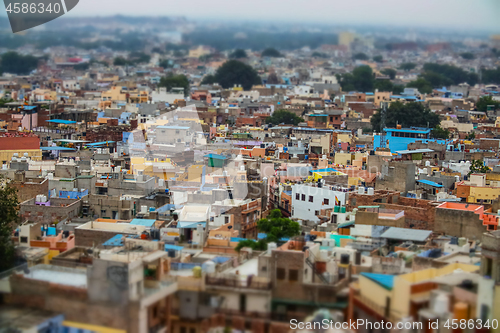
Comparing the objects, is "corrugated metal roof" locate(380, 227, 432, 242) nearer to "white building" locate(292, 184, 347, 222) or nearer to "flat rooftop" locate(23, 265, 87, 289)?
"white building" locate(292, 184, 347, 222)

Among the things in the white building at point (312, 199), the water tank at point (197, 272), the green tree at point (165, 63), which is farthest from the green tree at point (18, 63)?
the water tank at point (197, 272)

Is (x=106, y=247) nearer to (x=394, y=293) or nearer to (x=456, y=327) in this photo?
(x=394, y=293)

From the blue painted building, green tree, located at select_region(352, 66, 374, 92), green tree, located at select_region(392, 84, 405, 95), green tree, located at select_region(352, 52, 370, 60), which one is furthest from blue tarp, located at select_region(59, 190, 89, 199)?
green tree, located at select_region(352, 52, 370, 60)

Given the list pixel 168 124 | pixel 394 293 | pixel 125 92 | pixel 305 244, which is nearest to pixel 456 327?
pixel 394 293

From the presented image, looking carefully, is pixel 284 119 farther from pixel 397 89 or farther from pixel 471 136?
pixel 397 89

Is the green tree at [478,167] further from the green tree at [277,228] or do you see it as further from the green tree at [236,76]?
the green tree at [236,76]

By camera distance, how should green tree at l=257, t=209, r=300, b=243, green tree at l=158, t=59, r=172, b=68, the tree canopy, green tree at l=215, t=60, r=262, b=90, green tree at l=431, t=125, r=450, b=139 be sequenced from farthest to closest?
green tree at l=158, t=59, r=172, b=68
the tree canopy
green tree at l=215, t=60, r=262, b=90
green tree at l=431, t=125, r=450, b=139
green tree at l=257, t=209, r=300, b=243

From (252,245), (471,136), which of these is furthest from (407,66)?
(252,245)
